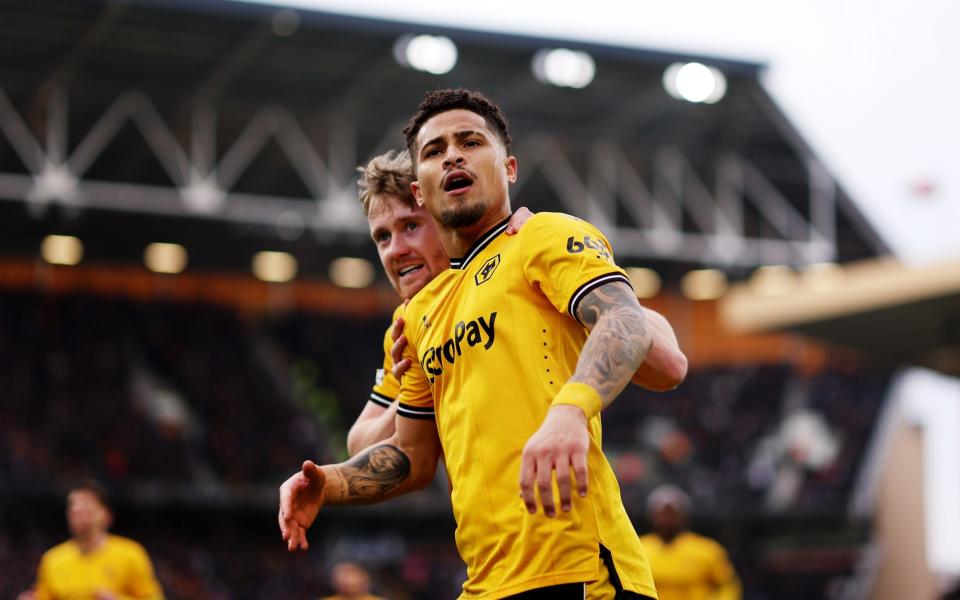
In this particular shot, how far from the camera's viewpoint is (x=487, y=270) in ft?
13.8

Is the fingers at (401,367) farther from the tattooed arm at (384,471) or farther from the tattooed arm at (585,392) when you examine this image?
the tattooed arm at (585,392)

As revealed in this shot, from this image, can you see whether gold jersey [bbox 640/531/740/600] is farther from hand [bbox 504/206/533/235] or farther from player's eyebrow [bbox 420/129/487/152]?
player's eyebrow [bbox 420/129/487/152]

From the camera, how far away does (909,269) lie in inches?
952

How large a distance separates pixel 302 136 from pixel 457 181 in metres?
23.4

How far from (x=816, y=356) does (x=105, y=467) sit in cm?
2146

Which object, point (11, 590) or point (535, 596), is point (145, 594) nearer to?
point (535, 596)

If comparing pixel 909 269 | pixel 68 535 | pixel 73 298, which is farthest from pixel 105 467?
pixel 909 269

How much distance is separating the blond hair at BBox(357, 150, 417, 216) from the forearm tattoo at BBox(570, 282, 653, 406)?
1729 mm

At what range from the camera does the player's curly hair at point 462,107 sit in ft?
14.3

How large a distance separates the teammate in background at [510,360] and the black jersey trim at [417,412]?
0.22 metres

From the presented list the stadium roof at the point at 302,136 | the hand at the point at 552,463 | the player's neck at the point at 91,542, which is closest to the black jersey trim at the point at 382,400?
the hand at the point at 552,463

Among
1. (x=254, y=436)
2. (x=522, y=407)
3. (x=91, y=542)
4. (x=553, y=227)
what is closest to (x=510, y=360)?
(x=522, y=407)

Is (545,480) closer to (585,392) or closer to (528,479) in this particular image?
(528,479)

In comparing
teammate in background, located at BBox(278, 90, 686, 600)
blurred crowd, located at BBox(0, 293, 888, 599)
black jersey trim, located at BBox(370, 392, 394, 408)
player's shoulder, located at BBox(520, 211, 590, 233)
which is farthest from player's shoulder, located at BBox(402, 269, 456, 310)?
blurred crowd, located at BBox(0, 293, 888, 599)
